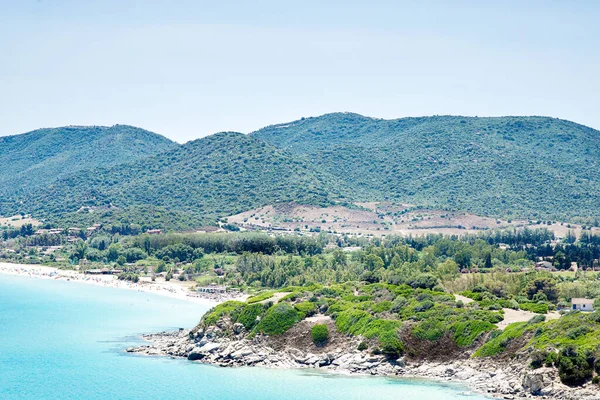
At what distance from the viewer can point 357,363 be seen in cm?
6206

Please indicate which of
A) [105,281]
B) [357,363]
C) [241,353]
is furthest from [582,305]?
[105,281]

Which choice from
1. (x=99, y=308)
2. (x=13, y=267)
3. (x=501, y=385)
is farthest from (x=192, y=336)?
(x=13, y=267)

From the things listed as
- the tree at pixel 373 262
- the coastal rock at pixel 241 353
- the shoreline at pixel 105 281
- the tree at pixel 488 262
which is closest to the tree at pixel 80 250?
the shoreline at pixel 105 281

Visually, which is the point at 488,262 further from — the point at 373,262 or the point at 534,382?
the point at 534,382

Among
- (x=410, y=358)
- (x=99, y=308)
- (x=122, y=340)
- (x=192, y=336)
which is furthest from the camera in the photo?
(x=99, y=308)

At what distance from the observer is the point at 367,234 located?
7510 inches

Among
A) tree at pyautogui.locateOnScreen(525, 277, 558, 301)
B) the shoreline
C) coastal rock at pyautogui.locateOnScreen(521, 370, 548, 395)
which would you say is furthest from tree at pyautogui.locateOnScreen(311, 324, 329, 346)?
the shoreline

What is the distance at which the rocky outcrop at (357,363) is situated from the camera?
5309 cm

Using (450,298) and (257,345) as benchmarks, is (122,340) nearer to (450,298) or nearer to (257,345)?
(257,345)

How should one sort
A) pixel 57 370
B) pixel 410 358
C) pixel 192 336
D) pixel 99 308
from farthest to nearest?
pixel 99 308 < pixel 192 336 < pixel 57 370 < pixel 410 358

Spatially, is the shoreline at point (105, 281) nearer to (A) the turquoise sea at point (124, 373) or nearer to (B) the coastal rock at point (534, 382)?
(A) the turquoise sea at point (124, 373)

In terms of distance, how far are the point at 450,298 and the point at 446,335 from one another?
8418mm

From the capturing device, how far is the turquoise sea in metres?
56.8

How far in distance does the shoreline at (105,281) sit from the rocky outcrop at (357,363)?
29719 millimetres
